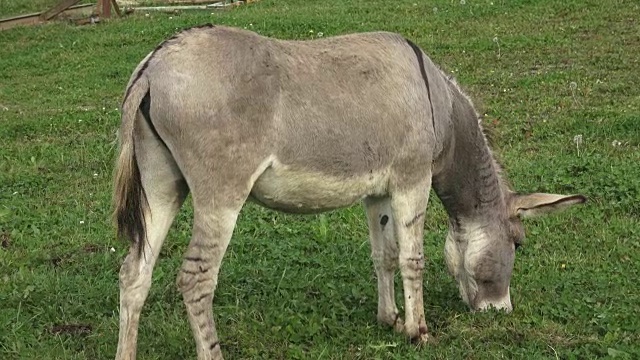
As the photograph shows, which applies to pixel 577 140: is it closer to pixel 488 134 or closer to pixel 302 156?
pixel 488 134

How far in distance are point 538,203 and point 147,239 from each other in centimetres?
228

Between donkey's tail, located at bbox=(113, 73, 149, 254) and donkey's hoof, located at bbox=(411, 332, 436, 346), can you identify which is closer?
donkey's tail, located at bbox=(113, 73, 149, 254)

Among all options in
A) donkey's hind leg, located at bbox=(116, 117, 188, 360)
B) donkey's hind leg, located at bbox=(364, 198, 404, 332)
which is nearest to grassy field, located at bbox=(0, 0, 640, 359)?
donkey's hind leg, located at bbox=(364, 198, 404, 332)

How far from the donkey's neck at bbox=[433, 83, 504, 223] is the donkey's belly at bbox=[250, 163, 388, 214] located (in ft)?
1.99

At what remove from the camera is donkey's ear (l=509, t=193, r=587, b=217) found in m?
5.33

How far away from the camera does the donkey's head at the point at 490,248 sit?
18.1 ft

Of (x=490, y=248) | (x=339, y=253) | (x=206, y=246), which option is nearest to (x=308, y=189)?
(x=206, y=246)

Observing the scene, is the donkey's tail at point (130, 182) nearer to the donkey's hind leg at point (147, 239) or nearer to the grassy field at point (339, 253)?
the donkey's hind leg at point (147, 239)

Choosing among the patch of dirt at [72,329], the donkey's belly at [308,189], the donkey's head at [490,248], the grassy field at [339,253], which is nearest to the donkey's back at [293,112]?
the donkey's belly at [308,189]

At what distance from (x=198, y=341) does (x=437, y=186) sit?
5.86 feet

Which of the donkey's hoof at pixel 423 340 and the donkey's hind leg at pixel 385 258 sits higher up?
the donkey's hind leg at pixel 385 258

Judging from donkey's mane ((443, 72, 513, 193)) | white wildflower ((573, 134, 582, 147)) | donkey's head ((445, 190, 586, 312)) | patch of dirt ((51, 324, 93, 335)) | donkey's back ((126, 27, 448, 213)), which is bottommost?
white wildflower ((573, 134, 582, 147))

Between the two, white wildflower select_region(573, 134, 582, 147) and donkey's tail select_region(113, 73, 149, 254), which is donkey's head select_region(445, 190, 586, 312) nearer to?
donkey's tail select_region(113, 73, 149, 254)

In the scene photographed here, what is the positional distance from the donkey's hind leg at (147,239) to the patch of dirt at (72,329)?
25.1 inches
